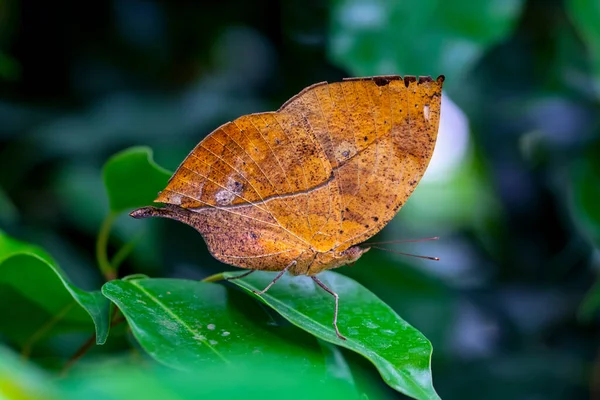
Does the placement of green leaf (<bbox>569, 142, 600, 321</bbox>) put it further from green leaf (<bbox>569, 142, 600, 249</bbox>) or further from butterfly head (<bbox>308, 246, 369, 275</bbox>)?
butterfly head (<bbox>308, 246, 369, 275</bbox>)

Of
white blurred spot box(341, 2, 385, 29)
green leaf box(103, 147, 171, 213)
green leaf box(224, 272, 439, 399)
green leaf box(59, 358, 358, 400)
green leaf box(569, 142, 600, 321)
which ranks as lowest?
green leaf box(59, 358, 358, 400)

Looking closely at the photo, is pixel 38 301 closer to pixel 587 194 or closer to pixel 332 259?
pixel 332 259

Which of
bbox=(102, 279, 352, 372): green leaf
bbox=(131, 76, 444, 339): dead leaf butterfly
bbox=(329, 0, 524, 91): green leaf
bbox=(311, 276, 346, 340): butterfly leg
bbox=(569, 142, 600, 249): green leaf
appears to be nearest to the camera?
bbox=(102, 279, 352, 372): green leaf

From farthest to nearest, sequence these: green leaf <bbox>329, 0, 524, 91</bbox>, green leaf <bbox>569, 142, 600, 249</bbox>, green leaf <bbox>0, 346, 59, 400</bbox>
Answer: green leaf <bbox>569, 142, 600, 249</bbox>, green leaf <bbox>329, 0, 524, 91</bbox>, green leaf <bbox>0, 346, 59, 400</bbox>

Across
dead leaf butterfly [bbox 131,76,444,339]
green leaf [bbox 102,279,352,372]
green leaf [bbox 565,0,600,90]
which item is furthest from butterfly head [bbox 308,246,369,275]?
green leaf [bbox 565,0,600,90]

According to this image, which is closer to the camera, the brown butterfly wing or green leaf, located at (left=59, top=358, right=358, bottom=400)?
green leaf, located at (left=59, top=358, right=358, bottom=400)

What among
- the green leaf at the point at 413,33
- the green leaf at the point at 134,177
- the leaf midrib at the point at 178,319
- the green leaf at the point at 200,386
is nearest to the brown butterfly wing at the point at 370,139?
the green leaf at the point at 134,177

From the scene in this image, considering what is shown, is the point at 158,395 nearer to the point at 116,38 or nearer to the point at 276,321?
the point at 276,321
